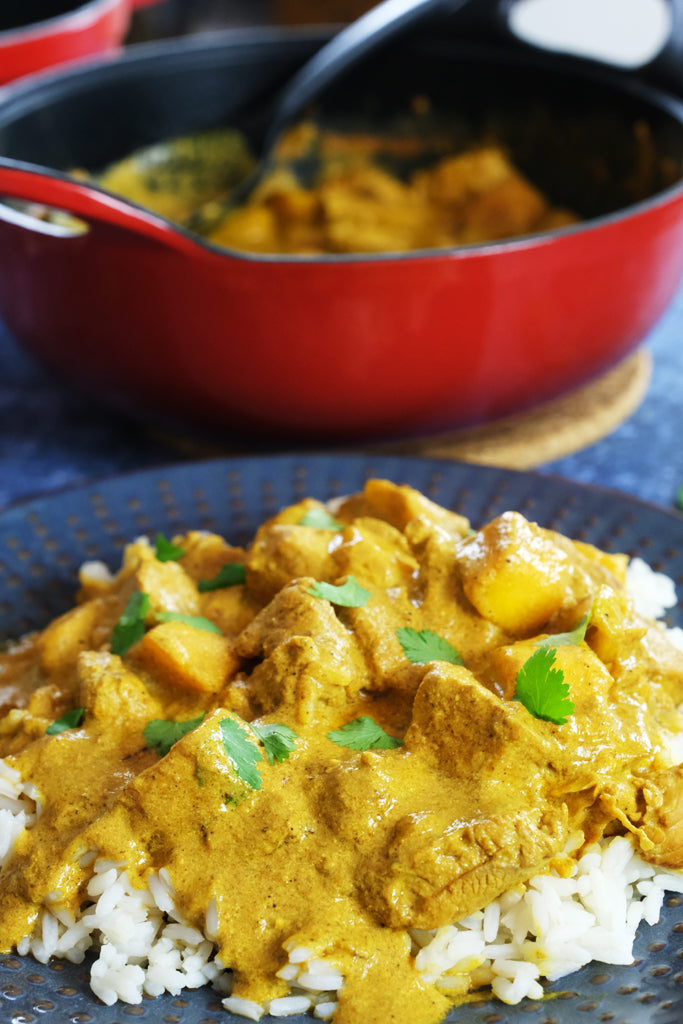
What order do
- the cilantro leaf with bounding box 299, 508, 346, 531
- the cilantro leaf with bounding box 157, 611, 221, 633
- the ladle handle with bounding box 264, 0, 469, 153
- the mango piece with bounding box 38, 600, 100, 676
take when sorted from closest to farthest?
the cilantro leaf with bounding box 157, 611, 221, 633 → the mango piece with bounding box 38, 600, 100, 676 → the cilantro leaf with bounding box 299, 508, 346, 531 → the ladle handle with bounding box 264, 0, 469, 153

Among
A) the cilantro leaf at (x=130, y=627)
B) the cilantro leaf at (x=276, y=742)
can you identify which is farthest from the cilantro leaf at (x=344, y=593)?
the cilantro leaf at (x=130, y=627)

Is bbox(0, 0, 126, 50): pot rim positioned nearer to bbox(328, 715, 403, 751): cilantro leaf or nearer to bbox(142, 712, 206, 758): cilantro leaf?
bbox(142, 712, 206, 758): cilantro leaf

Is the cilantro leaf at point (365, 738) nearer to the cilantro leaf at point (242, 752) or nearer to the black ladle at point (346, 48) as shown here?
the cilantro leaf at point (242, 752)

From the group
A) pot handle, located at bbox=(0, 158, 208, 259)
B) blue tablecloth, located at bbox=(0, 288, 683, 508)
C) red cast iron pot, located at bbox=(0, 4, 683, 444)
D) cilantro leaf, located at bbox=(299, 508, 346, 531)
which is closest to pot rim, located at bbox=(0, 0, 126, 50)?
red cast iron pot, located at bbox=(0, 4, 683, 444)

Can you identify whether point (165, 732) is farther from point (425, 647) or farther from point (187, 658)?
point (425, 647)

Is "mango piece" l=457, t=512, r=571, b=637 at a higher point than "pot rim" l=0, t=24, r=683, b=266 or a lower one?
lower

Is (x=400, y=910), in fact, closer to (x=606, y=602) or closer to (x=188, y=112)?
(x=606, y=602)
